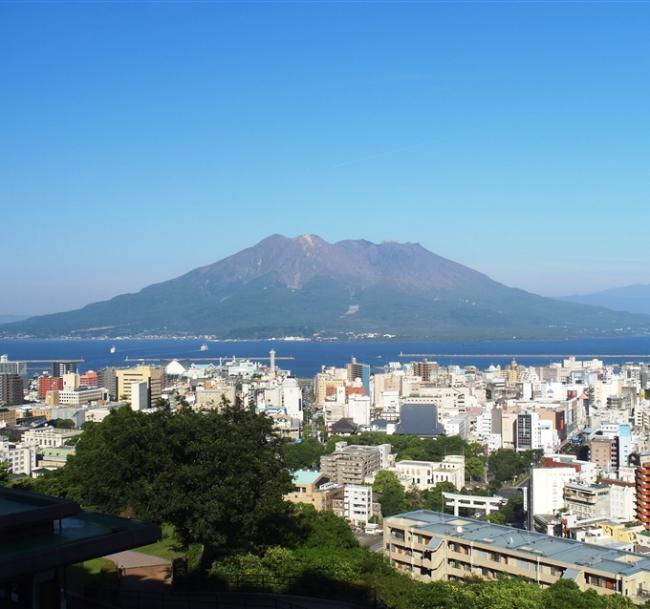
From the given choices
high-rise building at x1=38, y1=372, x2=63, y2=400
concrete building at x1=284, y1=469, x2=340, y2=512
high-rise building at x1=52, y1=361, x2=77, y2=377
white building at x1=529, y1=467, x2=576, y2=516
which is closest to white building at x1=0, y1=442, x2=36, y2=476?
concrete building at x1=284, y1=469, x2=340, y2=512

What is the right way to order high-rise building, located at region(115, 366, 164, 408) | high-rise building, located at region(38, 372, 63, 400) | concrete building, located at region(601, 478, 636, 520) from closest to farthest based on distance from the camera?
concrete building, located at region(601, 478, 636, 520)
high-rise building, located at region(115, 366, 164, 408)
high-rise building, located at region(38, 372, 63, 400)

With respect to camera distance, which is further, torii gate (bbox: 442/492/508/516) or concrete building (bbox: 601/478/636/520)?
torii gate (bbox: 442/492/508/516)

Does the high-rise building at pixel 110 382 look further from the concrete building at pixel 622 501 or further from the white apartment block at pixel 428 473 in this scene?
the concrete building at pixel 622 501

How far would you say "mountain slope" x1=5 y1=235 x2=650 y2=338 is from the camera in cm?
9700

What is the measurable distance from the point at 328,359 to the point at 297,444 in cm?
4050

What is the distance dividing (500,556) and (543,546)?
0.43 meters

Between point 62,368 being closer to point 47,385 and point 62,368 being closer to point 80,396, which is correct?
point 47,385

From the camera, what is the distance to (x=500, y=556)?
809 cm

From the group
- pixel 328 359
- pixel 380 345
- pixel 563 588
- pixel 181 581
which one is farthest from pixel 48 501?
pixel 380 345

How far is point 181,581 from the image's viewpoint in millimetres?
4754

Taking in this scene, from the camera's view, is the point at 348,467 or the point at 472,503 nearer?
the point at 472,503

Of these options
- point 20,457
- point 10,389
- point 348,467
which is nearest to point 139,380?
point 10,389

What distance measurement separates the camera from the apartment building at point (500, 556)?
7379 mm

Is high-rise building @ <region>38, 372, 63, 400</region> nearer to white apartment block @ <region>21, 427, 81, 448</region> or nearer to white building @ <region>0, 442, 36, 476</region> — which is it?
white apartment block @ <region>21, 427, 81, 448</region>
